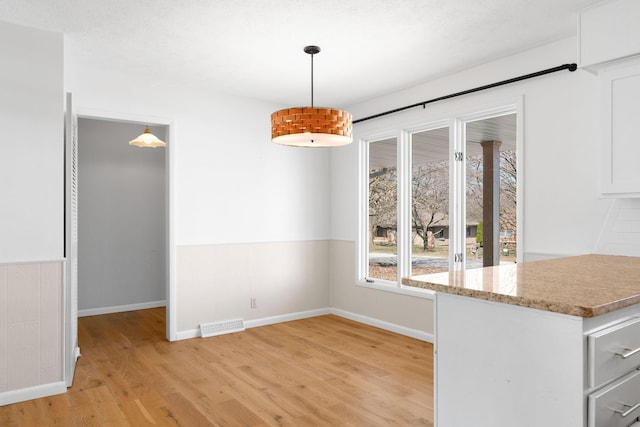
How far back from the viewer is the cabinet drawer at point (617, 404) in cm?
138

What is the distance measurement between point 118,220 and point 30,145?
2813 mm

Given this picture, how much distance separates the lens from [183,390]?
10.7 ft

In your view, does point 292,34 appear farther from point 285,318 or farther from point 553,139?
point 285,318

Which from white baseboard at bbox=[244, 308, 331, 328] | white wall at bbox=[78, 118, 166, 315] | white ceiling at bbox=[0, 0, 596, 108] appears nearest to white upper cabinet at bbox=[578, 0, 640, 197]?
white ceiling at bbox=[0, 0, 596, 108]

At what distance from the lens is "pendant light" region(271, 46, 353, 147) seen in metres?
3.05

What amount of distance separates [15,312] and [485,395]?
3153 millimetres

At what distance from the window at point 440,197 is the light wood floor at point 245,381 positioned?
37.1 inches

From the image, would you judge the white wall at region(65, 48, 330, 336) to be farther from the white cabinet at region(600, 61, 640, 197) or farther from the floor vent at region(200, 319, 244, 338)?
the white cabinet at region(600, 61, 640, 197)

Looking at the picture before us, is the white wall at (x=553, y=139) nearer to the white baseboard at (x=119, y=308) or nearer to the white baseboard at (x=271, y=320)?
the white baseboard at (x=271, y=320)

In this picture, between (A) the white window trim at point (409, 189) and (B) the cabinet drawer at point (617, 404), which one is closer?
(B) the cabinet drawer at point (617, 404)

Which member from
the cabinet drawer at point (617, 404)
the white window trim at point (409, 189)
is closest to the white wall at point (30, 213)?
the white window trim at point (409, 189)

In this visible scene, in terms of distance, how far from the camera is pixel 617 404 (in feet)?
4.89

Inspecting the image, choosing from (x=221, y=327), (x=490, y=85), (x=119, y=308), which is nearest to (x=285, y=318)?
(x=221, y=327)

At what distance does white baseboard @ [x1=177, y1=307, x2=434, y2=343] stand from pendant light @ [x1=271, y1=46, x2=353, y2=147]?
2.41m
